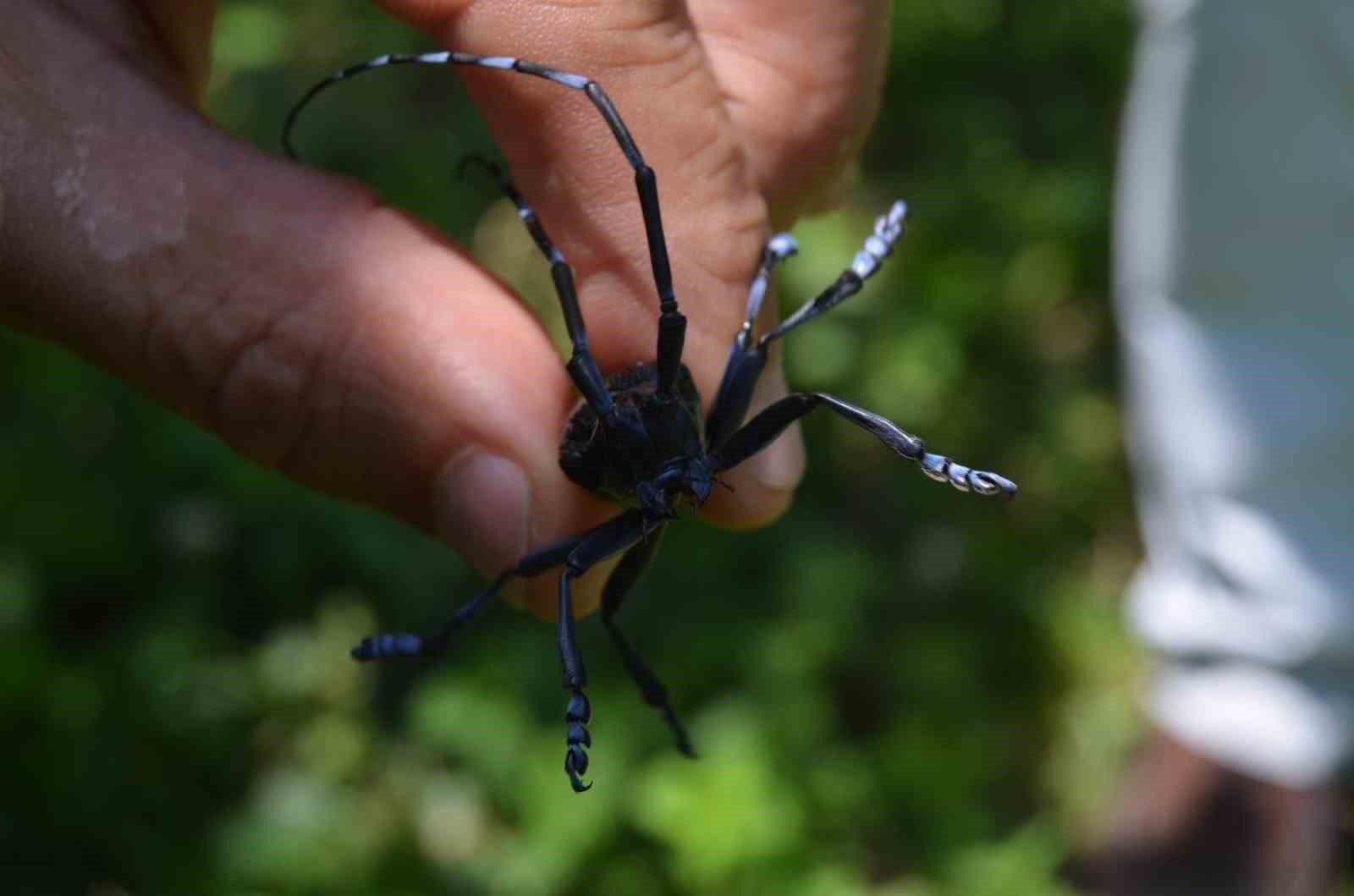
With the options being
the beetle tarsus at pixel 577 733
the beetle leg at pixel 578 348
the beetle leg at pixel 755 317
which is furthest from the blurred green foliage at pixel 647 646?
the beetle tarsus at pixel 577 733

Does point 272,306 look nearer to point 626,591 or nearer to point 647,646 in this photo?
point 626,591

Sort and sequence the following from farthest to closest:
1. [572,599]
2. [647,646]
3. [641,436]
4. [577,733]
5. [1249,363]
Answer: [647,646] → [1249,363] → [572,599] → [641,436] → [577,733]

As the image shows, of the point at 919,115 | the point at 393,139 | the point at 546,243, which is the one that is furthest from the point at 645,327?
the point at 919,115

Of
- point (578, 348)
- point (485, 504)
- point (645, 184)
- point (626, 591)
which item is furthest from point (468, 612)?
point (645, 184)

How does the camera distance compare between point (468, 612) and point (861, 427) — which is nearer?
point (861, 427)

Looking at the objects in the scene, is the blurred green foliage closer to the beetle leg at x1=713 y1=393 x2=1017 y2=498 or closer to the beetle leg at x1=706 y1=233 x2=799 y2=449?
the beetle leg at x1=706 y1=233 x2=799 y2=449

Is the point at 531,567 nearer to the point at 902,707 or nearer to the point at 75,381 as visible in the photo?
the point at 902,707
